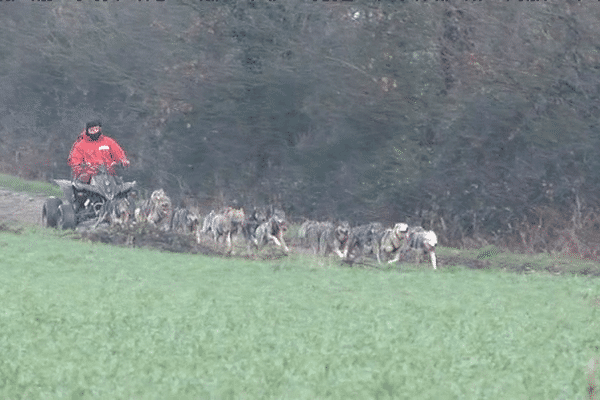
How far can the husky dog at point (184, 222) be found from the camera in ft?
63.8

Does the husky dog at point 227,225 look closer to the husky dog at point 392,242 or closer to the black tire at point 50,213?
the husky dog at point 392,242

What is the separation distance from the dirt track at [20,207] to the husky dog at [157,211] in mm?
3095

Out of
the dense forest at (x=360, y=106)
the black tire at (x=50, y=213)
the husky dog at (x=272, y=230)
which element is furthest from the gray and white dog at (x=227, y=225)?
the dense forest at (x=360, y=106)

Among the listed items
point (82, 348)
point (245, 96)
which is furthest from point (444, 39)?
point (82, 348)

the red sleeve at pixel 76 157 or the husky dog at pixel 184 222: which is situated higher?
the red sleeve at pixel 76 157

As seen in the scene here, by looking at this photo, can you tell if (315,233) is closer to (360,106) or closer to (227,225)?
(227,225)

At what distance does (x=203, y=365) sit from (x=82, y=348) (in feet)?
3.93

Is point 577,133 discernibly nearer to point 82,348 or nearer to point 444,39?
point 444,39

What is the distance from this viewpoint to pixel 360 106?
24047 millimetres

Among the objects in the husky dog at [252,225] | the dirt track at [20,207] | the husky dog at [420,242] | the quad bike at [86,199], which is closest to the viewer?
the husky dog at [420,242]

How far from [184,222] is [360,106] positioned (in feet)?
20.3

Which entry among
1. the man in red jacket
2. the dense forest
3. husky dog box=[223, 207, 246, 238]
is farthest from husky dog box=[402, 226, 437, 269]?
the man in red jacket

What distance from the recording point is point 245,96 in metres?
27.5

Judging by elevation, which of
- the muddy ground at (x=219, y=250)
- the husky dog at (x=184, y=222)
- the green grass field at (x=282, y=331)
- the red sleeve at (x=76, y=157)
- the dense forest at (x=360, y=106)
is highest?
the dense forest at (x=360, y=106)
